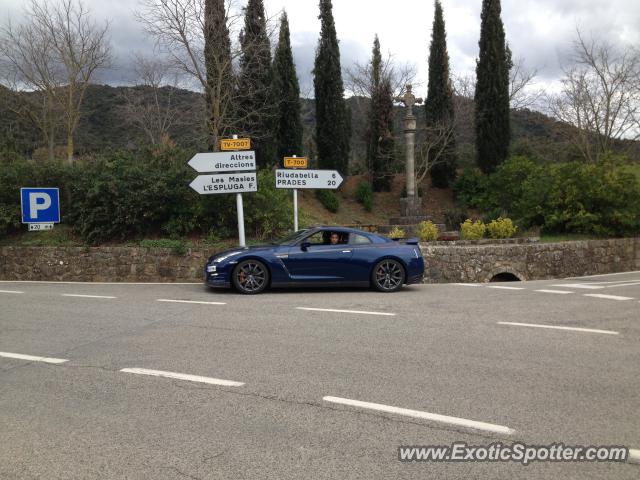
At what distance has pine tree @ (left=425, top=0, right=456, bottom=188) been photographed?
106ft

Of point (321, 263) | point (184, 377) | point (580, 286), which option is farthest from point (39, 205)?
point (580, 286)

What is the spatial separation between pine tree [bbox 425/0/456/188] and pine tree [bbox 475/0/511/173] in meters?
1.71

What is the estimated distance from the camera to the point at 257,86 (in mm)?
24562

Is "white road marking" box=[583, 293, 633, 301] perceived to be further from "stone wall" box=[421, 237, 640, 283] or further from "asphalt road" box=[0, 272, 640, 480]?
"stone wall" box=[421, 237, 640, 283]

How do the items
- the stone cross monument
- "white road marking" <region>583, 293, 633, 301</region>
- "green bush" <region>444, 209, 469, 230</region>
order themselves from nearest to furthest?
"white road marking" <region>583, 293, 633, 301</region> < "green bush" <region>444, 209, 469, 230</region> < the stone cross monument

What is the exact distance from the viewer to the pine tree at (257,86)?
73.5 feet

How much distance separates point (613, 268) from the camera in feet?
58.6

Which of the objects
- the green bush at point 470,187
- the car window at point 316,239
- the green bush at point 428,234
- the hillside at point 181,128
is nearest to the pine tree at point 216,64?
the hillside at point 181,128

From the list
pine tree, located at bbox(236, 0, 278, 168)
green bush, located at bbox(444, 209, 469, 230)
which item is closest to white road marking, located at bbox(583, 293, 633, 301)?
green bush, located at bbox(444, 209, 469, 230)

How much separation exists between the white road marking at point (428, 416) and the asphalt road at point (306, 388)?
0.07 feet

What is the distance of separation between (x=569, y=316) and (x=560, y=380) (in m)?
3.60

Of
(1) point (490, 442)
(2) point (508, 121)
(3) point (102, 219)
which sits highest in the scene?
(2) point (508, 121)

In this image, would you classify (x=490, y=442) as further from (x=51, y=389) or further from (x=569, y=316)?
(x=569, y=316)

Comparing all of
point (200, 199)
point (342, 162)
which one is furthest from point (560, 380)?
point (342, 162)
